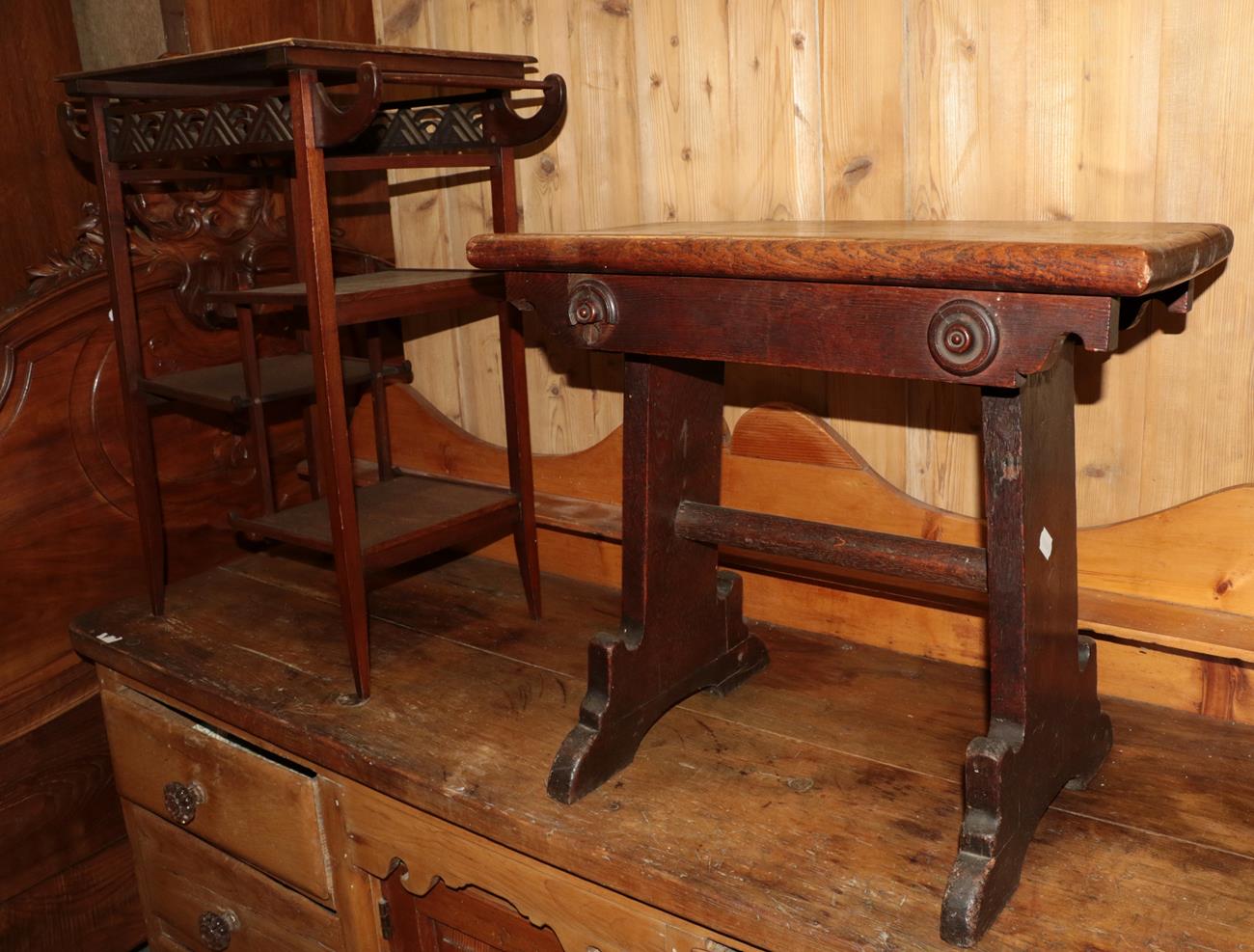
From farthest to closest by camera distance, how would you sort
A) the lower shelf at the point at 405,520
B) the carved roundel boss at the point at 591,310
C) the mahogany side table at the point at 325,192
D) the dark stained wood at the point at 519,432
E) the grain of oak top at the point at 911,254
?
1. the dark stained wood at the point at 519,432
2. the lower shelf at the point at 405,520
3. the mahogany side table at the point at 325,192
4. the carved roundel boss at the point at 591,310
5. the grain of oak top at the point at 911,254

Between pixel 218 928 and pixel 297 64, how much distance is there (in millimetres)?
1299

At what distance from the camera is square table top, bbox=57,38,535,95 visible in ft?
4.74

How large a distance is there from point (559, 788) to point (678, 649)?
25 centimetres

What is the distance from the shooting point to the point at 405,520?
187cm

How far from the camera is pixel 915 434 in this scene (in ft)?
5.47

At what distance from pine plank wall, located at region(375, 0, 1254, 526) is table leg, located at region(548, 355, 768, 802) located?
1.04 feet

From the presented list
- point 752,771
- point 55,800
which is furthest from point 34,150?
point 752,771

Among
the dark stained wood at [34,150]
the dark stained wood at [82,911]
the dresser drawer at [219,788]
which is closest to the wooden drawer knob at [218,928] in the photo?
the dresser drawer at [219,788]

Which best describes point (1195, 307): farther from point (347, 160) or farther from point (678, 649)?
point (347, 160)

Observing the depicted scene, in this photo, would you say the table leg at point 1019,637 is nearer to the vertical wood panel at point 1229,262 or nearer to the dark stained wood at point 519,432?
the vertical wood panel at point 1229,262

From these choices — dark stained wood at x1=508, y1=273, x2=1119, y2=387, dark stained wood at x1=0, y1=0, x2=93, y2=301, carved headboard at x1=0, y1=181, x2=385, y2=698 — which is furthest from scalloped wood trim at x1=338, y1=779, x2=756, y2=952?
dark stained wood at x1=0, y1=0, x2=93, y2=301

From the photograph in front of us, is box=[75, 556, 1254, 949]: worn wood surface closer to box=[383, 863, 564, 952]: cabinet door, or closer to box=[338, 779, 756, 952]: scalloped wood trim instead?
box=[338, 779, 756, 952]: scalloped wood trim

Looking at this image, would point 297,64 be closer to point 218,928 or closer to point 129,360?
point 129,360

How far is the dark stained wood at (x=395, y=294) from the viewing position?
5.39ft
